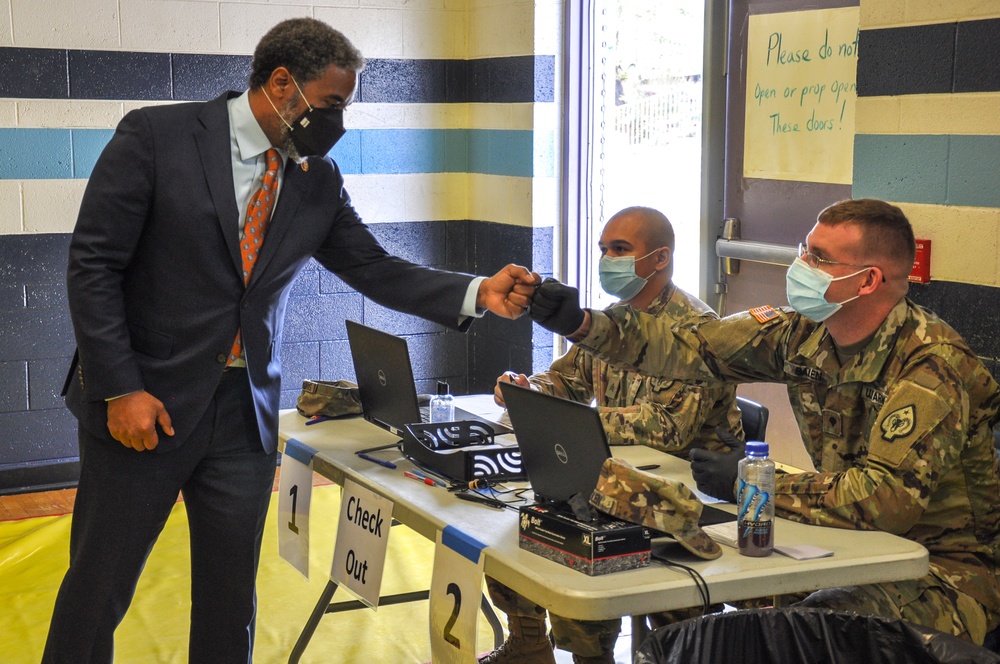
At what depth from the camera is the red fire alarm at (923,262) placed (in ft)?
10.3

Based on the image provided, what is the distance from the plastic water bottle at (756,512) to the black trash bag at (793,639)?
12 cm

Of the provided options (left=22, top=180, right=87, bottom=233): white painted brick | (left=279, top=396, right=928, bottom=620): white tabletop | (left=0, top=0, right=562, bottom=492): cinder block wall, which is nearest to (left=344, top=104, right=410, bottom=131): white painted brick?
(left=0, top=0, right=562, bottom=492): cinder block wall

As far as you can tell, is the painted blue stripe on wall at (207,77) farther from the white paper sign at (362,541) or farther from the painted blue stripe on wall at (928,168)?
the white paper sign at (362,541)

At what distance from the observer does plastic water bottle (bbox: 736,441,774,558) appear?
2086 millimetres

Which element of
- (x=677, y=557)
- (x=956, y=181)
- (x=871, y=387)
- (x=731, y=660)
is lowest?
(x=731, y=660)

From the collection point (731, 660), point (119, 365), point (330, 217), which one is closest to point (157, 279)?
point (119, 365)

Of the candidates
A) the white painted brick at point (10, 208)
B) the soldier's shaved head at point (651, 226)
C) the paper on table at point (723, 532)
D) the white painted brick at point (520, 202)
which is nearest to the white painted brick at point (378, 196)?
the white painted brick at point (520, 202)

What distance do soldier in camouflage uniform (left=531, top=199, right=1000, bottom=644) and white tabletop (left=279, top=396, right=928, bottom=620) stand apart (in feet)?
0.29

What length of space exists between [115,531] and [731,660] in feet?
4.20

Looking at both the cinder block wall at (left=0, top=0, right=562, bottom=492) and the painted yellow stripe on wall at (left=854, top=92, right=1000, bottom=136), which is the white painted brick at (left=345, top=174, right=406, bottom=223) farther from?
the painted yellow stripe on wall at (left=854, top=92, right=1000, bottom=136)

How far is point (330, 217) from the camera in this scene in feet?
9.00

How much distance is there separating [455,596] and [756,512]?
59 cm

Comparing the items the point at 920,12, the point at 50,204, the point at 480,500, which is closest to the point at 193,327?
the point at 480,500

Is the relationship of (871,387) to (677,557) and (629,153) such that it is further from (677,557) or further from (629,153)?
(629,153)
